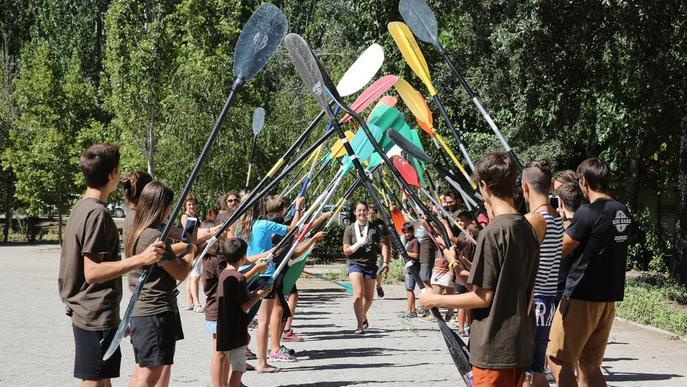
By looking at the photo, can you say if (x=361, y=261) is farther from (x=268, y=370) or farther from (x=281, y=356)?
(x=268, y=370)

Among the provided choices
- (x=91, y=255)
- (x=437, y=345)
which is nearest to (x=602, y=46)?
(x=437, y=345)

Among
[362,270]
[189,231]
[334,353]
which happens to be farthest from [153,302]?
[362,270]

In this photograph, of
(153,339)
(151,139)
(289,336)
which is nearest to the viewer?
(153,339)

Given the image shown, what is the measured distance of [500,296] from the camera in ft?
13.8

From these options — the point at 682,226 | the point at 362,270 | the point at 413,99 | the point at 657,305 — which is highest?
the point at 413,99

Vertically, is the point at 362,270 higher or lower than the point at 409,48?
lower

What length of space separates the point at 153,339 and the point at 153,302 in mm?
226

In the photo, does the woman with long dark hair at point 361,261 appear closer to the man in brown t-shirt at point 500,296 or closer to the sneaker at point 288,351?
the sneaker at point 288,351

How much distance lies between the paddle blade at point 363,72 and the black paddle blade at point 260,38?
1.72 meters

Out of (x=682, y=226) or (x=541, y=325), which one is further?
(x=682, y=226)

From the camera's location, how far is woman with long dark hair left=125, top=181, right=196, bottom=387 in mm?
5293

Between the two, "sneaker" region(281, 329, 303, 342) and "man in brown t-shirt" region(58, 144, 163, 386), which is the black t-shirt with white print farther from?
"sneaker" region(281, 329, 303, 342)

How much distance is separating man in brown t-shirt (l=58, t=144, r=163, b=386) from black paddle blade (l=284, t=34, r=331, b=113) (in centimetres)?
129

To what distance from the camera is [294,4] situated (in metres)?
41.2
